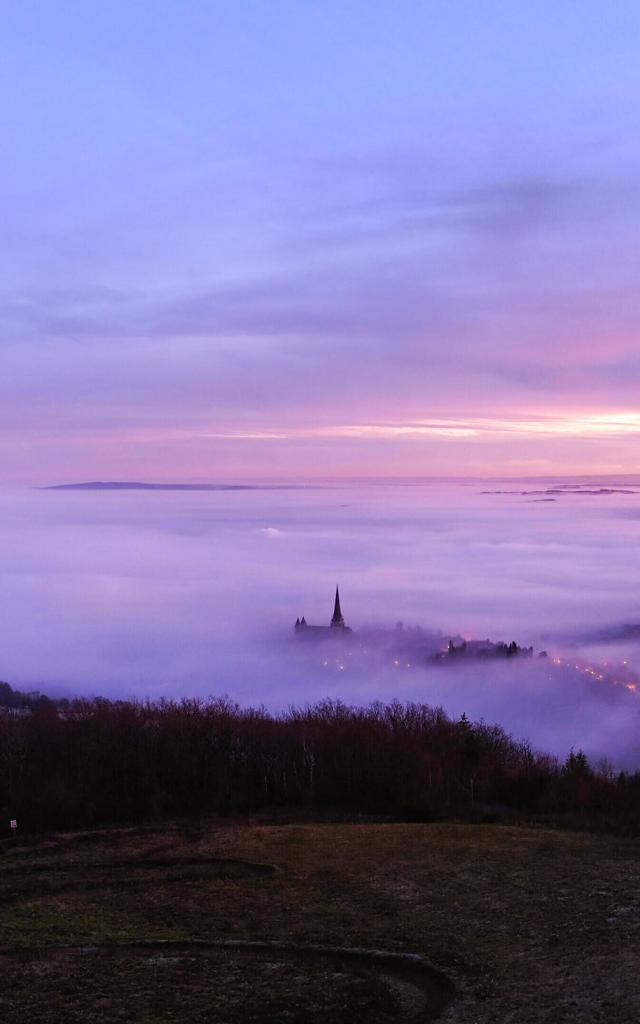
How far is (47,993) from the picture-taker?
53.0 ft

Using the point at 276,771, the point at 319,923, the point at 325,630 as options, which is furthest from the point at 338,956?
the point at 325,630

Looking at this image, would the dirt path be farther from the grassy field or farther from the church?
the church

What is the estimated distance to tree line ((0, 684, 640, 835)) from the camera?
39375mm

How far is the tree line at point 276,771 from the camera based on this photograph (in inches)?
1550

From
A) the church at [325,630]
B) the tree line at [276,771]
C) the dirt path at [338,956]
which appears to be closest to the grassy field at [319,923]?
the dirt path at [338,956]

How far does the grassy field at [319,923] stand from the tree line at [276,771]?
9069 mm

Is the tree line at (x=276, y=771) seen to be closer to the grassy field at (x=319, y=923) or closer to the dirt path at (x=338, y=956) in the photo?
the grassy field at (x=319, y=923)

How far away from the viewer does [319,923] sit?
20078 mm

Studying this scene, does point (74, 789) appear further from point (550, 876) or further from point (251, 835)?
point (550, 876)

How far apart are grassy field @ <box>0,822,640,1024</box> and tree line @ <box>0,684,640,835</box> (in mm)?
9069

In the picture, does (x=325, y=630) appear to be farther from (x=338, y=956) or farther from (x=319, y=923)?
(x=338, y=956)

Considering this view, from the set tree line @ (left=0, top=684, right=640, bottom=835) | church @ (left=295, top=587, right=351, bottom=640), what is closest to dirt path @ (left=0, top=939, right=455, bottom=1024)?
tree line @ (left=0, top=684, right=640, bottom=835)

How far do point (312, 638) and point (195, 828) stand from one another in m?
156

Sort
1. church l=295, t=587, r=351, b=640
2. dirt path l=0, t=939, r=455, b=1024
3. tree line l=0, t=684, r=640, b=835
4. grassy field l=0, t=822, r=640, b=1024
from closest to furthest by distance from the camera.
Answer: grassy field l=0, t=822, r=640, b=1024, dirt path l=0, t=939, r=455, b=1024, tree line l=0, t=684, r=640, b=835, church l=295, t=587, r=351, b=640
